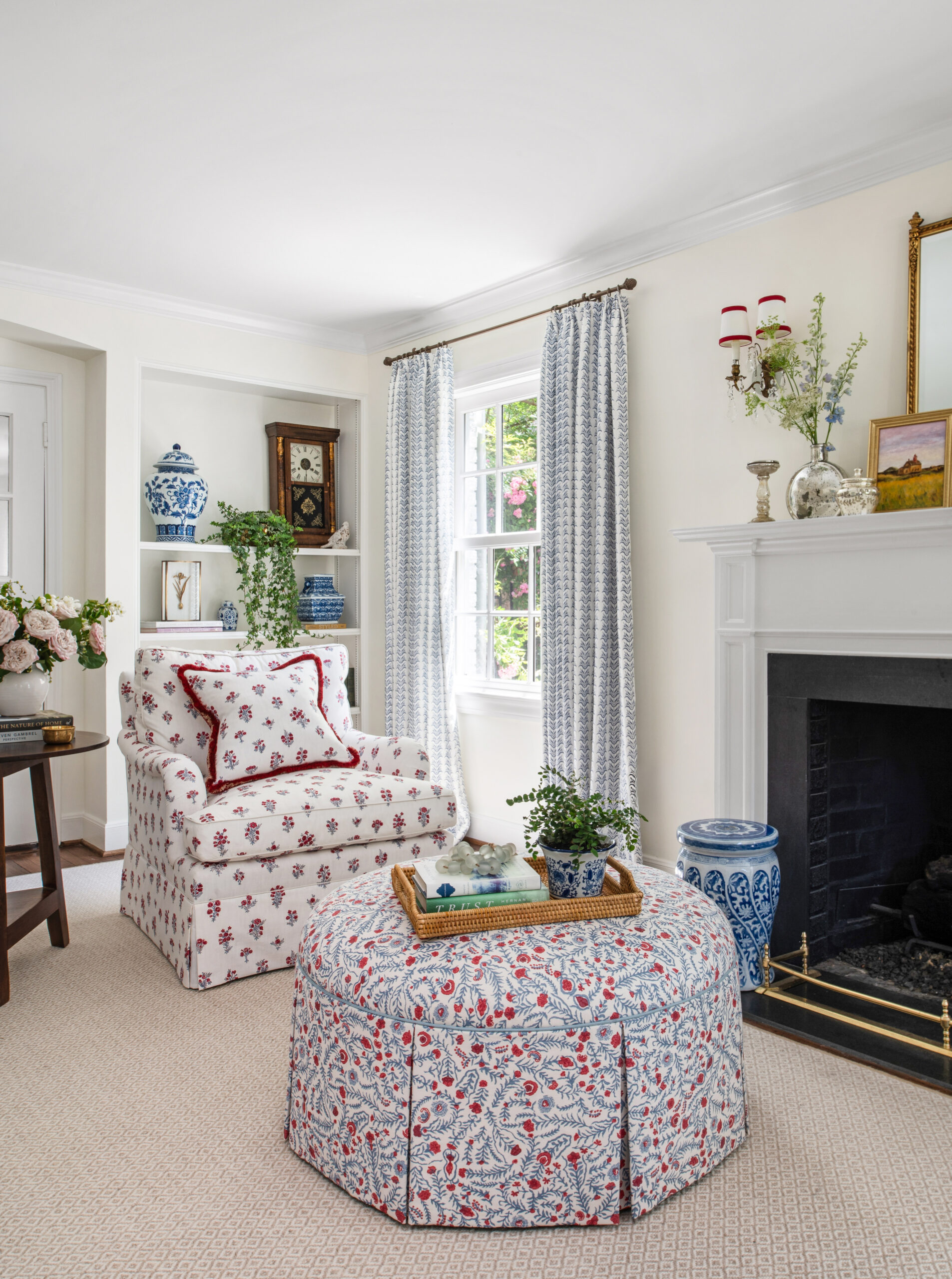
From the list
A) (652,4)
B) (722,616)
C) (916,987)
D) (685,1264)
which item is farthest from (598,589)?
(685,1264)

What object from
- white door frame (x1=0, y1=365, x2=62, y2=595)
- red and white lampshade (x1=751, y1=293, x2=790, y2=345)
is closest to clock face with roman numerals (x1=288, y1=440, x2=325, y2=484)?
white door frame (x1=0, y1=365, x2=62, y2=595)

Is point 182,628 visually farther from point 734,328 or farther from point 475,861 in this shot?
point 475,861

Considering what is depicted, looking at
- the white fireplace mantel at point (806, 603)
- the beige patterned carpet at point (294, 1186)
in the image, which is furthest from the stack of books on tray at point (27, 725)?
the white fireplace mantel at point (806, 603)

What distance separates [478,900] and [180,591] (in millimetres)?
3126

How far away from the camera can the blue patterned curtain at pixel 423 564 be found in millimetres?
4504

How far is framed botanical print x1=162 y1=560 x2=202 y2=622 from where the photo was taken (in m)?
4.45

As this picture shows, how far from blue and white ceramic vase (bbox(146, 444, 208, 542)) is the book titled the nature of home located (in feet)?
9.76

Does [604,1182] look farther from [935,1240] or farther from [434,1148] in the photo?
[935,1240]

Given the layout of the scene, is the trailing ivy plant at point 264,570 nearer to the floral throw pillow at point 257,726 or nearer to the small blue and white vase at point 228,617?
the small blue and white vase at point 228,617

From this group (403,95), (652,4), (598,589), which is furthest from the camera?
(598,589)

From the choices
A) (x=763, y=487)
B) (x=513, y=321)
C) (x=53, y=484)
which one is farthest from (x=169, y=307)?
(x=763, y=487)

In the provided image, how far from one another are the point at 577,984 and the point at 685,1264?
0.47 metres

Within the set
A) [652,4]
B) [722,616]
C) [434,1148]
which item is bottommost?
[434,1148]

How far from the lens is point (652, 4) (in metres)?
2.20
